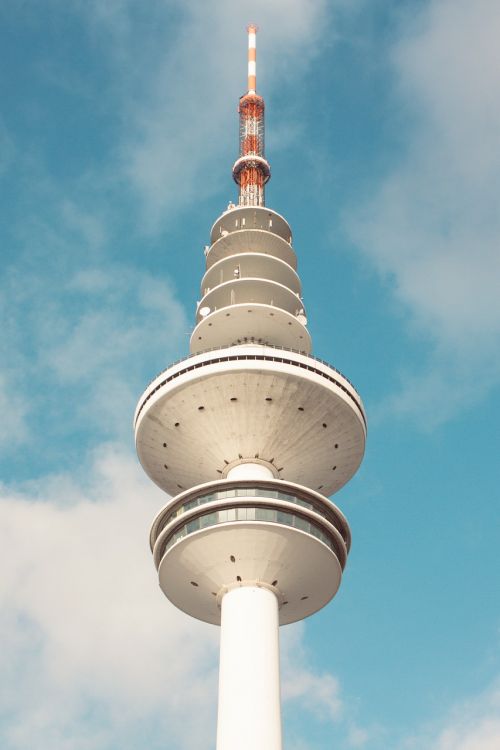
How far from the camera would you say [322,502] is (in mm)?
42625

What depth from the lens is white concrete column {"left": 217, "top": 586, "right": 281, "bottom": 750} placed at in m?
35.8

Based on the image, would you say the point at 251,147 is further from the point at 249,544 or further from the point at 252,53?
the point at 249,544

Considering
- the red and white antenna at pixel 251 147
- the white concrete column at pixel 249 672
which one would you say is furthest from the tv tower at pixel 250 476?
the red and white antenna at pixel 251 147

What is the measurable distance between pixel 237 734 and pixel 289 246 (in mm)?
34047

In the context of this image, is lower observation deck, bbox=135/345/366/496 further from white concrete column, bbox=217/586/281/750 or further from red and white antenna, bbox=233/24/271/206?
red and white antenna, bbox=233/24/271/206

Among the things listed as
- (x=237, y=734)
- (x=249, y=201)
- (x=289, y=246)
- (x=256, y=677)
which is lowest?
(x=237, y=734)

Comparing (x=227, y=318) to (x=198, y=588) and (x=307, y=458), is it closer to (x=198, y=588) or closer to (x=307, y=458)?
(x=307, y=458)

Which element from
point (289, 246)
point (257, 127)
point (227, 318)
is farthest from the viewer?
point (257, 127)

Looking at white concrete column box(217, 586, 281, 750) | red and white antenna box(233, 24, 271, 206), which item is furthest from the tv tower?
red and white antenna box(233, 24, 271, 206)

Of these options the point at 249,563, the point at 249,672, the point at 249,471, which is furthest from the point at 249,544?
the point at 249,672

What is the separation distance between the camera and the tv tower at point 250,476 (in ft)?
126

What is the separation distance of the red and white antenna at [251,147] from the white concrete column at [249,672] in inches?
1348

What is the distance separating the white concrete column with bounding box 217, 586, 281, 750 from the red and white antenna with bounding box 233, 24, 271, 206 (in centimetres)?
3424

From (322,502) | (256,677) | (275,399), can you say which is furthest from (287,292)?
(256,677)
